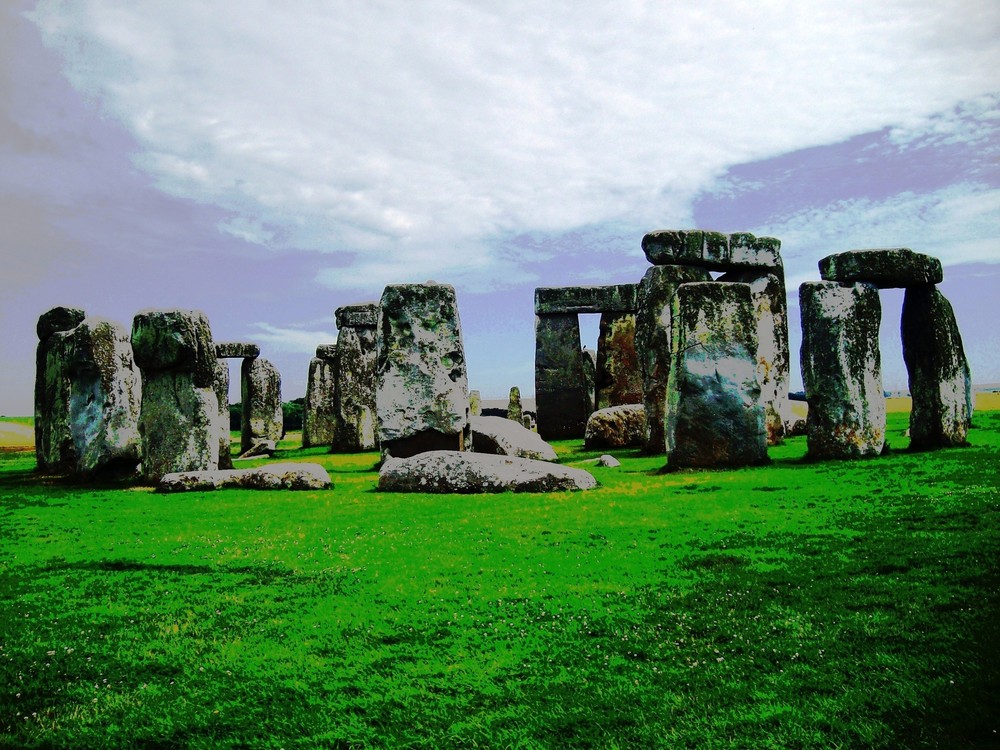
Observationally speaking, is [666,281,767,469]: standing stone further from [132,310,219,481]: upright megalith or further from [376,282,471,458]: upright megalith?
[132,310,219,481]: upright megalith

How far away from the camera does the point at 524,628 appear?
175 inches

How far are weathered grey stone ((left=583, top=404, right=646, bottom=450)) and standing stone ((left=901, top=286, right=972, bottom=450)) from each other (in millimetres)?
5855

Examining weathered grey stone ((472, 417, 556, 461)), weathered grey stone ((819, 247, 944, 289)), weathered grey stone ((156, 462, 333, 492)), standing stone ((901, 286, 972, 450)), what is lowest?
weathered grey stone ((156, 462, 333, 492))

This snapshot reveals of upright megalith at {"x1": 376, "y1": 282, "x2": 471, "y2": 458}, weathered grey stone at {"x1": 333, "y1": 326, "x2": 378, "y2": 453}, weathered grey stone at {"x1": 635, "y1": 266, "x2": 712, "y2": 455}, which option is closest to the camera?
upright megalith at {"x1": 376, "y1": 282, "x2": 471, "y2": 458}

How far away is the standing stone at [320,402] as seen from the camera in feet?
75.8

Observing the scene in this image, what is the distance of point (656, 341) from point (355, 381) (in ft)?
30.3

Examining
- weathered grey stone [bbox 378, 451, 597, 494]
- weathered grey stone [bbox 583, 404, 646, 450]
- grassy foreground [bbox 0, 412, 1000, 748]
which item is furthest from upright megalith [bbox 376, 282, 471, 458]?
grassy foreground [bbox 0, 412, 1000, 748]

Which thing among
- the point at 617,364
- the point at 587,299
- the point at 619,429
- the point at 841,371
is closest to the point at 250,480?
the point at 619,429

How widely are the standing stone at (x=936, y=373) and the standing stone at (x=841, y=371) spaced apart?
1.04 metres

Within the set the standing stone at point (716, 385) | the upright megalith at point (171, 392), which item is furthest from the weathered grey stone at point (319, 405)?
the standing stone at point (716, 385)

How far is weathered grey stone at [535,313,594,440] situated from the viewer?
22.4m

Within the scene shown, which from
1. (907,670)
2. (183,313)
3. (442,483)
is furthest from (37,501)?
(907,670)

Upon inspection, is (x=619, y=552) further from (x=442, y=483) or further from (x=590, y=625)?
(x=442, y=483)

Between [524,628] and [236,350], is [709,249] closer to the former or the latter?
[524,628]
